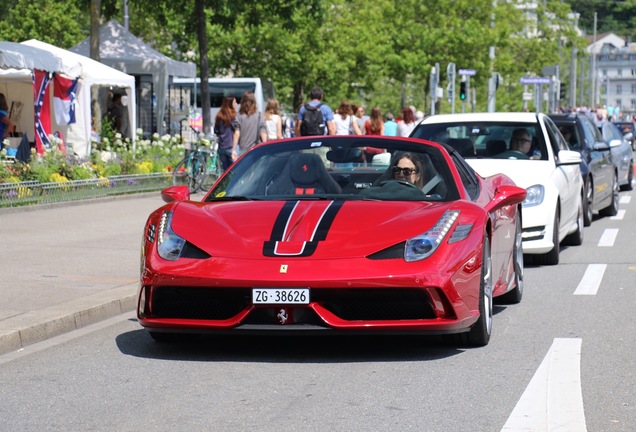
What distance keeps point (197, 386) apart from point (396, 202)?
1.89m

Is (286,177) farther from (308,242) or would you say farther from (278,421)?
(278,421)

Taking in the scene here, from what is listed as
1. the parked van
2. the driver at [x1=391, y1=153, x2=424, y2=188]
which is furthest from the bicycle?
the parked van

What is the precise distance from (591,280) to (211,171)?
45.8 feet

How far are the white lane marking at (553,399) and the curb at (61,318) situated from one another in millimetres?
3052

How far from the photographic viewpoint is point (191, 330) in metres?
7.44

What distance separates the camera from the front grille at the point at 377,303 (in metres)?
7.18

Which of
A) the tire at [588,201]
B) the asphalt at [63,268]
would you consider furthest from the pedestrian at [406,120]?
the tire at [588,201]

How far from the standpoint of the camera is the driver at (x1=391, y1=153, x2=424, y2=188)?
28.2ft

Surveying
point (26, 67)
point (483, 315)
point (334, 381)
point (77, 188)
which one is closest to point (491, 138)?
point (483, 315)

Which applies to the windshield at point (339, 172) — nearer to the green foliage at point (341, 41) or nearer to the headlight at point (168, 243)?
the headlight at point (168, 243)

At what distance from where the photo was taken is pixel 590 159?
17641 millimetres

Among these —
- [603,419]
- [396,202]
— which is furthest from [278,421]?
[396,202]

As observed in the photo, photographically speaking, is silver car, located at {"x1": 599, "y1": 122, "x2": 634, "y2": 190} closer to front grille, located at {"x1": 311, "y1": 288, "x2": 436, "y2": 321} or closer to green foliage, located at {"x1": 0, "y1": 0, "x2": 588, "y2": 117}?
front grille, located at {"x1": 311, "y1": 288, "x2": 436, "y2": 321}

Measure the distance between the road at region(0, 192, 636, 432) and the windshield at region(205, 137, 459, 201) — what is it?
0.89 metres
